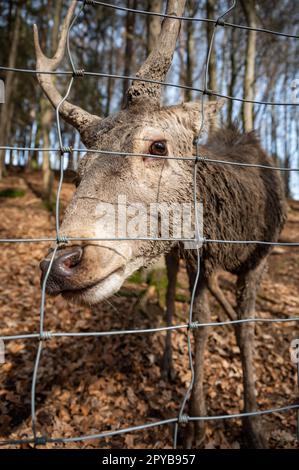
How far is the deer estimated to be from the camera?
1.83 m

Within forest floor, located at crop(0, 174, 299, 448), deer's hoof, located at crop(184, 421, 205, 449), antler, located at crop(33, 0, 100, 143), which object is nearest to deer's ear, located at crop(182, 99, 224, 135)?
antler, located at crop(33, 0, 100, 143)

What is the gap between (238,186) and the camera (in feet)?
9.97

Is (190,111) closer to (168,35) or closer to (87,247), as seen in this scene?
(168,35)

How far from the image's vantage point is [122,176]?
211 centimetres

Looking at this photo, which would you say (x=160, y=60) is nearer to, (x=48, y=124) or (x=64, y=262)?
(x=64, y=262)

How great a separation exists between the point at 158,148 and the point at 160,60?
25.2 inches

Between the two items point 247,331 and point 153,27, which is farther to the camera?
point 153,27

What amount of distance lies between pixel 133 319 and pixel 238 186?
9.43ft

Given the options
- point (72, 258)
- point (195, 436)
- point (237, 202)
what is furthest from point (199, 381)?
point (72, 258)

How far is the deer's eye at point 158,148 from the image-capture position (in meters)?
2.25

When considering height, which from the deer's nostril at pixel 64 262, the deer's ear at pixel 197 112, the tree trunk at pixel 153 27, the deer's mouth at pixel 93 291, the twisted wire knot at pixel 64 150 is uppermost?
the tree trunk at pixel 153 27

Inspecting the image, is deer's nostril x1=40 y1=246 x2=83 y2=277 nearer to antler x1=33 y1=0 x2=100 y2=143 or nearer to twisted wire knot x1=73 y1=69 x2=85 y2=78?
twisted wire knot x1=73 y1=69 x2=85 y2=78

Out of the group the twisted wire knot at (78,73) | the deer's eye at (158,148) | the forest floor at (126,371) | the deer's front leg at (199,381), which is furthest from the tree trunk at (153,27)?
the twisted wire knot at (78,73)

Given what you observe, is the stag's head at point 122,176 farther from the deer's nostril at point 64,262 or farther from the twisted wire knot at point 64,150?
the twisted wire knot at point 64,150
